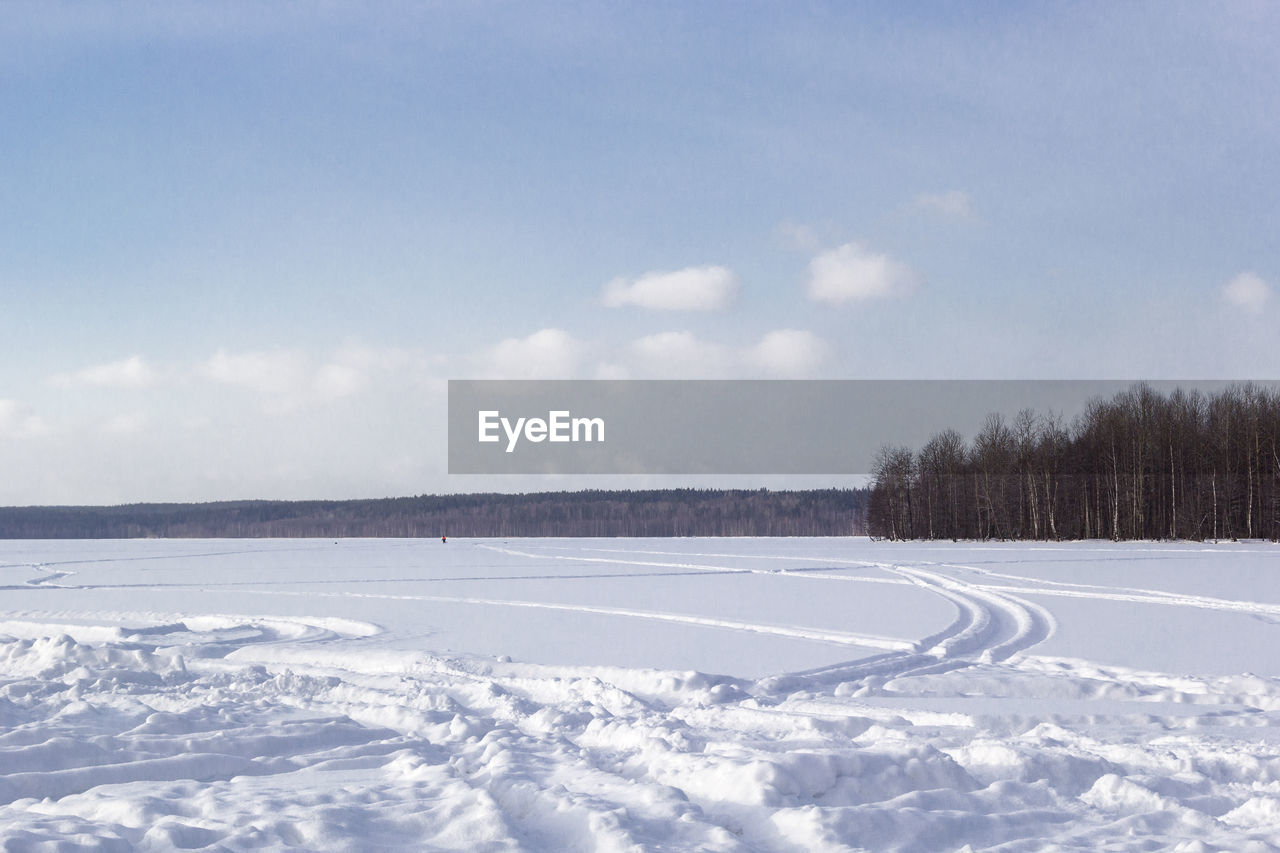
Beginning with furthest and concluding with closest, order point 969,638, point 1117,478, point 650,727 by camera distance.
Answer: point 1117,478 < point 969,638 < point 650,727

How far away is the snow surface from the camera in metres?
3.91

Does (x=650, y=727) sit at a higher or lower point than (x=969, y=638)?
higher

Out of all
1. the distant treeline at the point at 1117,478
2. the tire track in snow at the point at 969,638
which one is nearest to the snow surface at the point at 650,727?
the tire track in snow at the point at 969,638

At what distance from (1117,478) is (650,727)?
45.1 m

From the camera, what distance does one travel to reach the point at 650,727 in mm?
5594

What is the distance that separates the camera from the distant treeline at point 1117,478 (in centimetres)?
4206

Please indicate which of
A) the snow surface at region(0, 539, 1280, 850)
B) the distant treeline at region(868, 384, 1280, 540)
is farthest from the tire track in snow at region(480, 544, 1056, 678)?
the distant treeline at region(868, 384, 1280, 540)

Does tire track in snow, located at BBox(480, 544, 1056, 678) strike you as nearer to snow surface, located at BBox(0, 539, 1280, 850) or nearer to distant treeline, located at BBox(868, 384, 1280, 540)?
snow surface, located at BBox(0, 539, 1280, 850)

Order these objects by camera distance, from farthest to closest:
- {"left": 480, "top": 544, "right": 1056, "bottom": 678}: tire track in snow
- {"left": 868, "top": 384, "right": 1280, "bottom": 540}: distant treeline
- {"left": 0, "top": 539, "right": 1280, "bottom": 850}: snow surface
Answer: {"left": 868, "top": 384, "right": 1280, "bottom": 540}: distant treeline, {"left": 480, "top": 544, "right": 1056, "bottom": 678}: tire track in snow, {"left": 0, "top": 539, "right": 1280, "bottom": 850}: snow surface

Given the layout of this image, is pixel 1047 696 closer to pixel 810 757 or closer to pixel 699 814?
pixel 810 757

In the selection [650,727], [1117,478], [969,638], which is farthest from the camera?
[1117,478]

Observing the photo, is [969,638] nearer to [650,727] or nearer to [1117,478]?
[650,727]

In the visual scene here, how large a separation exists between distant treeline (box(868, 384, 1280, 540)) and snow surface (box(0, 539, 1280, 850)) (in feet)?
108

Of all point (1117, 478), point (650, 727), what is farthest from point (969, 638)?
point (1117, 478)
